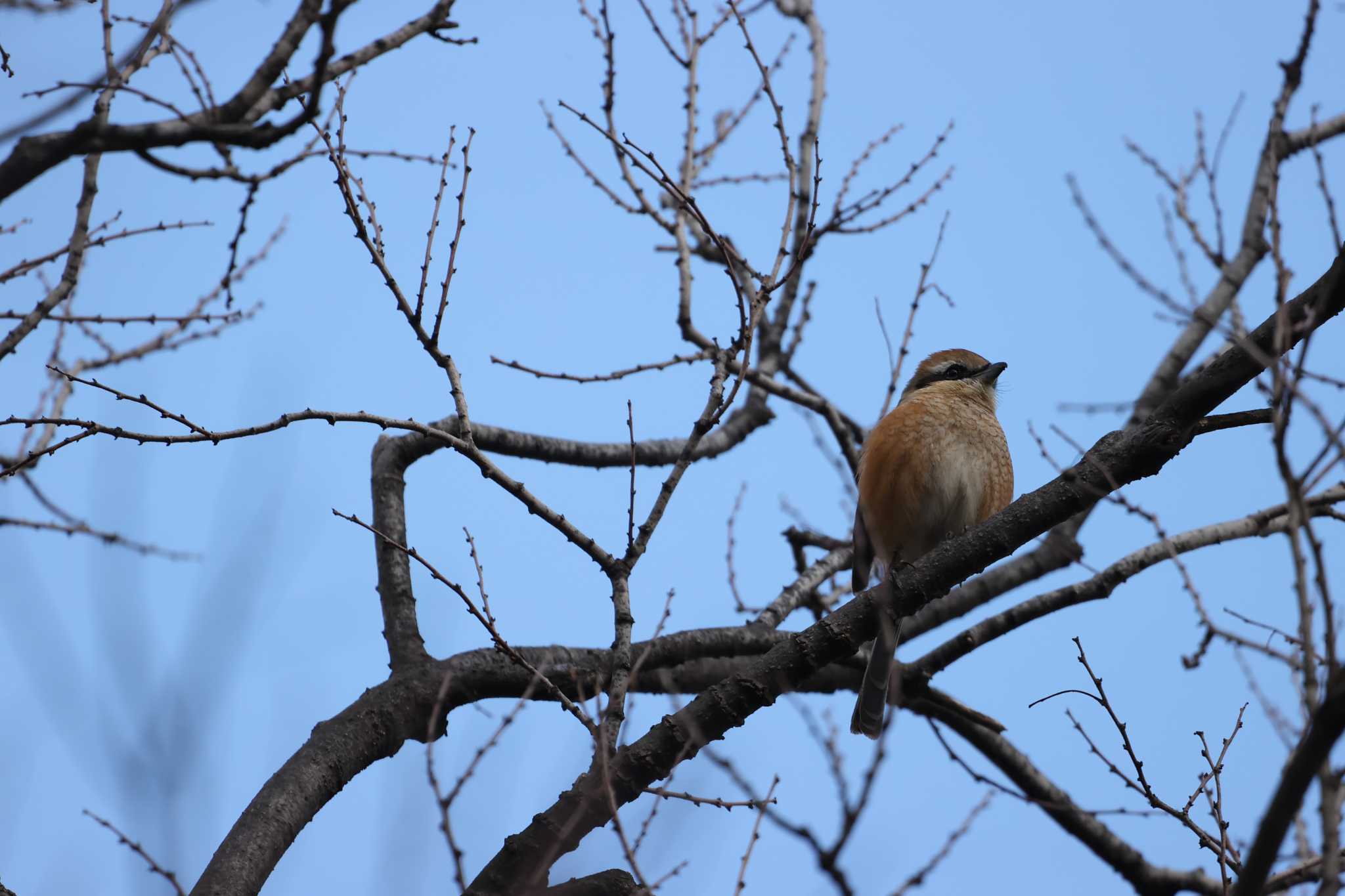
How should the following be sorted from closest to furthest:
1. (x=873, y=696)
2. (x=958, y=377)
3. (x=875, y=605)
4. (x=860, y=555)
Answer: (x=875, y=605) → (x=873, y=696) → (x=860, y=555) → (x=958, y=377)

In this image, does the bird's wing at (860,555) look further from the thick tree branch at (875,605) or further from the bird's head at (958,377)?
the thick tree branch at (875,605)

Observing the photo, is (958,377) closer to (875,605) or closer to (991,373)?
(991,373)

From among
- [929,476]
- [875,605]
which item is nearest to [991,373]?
[929,476]

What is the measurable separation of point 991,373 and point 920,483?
1.24 m

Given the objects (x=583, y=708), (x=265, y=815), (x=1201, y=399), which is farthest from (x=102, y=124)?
(x=1201, y=399)

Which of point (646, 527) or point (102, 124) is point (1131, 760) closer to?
point (646, 527)

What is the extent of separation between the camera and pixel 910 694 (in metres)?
5.47

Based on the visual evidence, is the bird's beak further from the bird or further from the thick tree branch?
the thick tree branch

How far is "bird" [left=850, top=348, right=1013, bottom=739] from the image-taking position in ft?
19.2

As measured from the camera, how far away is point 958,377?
684 centimetres

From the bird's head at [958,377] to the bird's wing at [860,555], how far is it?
0.76 m

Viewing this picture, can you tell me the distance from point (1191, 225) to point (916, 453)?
3.89 meters

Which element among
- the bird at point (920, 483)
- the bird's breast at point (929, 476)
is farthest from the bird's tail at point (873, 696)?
the bird's breast at point (929, 476)

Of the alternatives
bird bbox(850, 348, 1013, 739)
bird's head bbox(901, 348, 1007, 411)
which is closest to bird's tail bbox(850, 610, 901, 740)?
bird bbox(850, 348, 1013, 739)
